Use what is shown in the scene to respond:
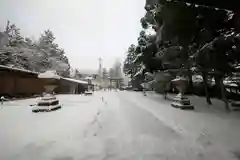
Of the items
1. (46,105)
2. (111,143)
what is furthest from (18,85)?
(111,143)

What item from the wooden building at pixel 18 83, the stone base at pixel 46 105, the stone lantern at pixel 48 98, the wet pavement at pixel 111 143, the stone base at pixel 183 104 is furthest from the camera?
the wooden building at pixel 18 83

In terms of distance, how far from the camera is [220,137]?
13.1ft

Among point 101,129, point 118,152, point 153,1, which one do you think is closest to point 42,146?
point 118,152

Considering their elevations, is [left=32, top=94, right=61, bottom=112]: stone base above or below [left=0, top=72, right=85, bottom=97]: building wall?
below

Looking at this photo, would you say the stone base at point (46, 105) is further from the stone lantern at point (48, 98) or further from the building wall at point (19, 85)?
the building wall at point (19, 85)

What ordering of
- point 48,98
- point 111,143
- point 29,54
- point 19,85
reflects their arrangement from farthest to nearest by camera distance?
point 29,54
point 19,85
point 48,98
point 111,143

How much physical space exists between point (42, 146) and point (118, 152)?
110cm

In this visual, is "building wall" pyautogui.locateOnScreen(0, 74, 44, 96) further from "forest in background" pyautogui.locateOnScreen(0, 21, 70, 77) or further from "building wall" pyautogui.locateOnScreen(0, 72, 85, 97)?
"forest in background" pyautogui.locateOnScreen(0, 21, 70, 77)

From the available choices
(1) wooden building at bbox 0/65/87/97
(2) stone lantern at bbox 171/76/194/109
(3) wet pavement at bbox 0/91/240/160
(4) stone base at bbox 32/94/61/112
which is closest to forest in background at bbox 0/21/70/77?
(1) wooden building at bbox 0/65/87/97

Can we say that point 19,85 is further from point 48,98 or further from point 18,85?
point 48,98

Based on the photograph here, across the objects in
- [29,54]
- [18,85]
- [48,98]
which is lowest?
[48,98]

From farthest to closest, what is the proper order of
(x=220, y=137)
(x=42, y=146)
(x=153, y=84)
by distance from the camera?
(x=153, y=84) → (x=220, y=137) → (x=42, y=146)

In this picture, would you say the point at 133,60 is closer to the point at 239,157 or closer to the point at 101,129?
the point at 101,129

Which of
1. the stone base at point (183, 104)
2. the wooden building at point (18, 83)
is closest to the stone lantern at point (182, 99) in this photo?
the stone base at point (183, 104)
